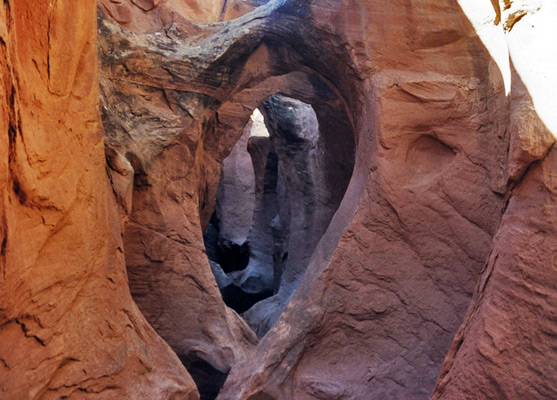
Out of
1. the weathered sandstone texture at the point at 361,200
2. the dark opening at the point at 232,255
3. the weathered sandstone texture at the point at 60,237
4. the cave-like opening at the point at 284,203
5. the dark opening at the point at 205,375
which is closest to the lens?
the weathered sandstone texture at the point at 60,237

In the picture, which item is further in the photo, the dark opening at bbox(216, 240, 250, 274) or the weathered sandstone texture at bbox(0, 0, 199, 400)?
the dark opening at bbox(216, 240, 250, 274)

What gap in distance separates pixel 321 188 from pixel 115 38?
3.05 metres

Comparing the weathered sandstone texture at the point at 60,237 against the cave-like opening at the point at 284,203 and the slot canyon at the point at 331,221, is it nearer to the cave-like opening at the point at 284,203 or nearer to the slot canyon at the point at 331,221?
the slot canyon at the point at 331,221

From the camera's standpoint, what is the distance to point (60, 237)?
93.4 inches

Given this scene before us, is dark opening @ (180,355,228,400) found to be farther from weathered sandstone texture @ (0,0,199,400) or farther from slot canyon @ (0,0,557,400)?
weathered sandstone texture @ (0,0,199,400)

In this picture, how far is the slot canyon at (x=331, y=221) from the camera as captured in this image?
6.63 ft

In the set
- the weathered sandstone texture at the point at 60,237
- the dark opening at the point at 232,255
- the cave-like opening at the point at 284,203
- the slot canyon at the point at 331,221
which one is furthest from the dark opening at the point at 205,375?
the dark opening at the point at 232,255

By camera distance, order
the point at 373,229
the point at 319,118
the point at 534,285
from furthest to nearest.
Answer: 1. the point at 319,118
2. the point at 373,229
3. the point at 534,285

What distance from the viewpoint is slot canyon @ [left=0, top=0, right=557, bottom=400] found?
6.63ft

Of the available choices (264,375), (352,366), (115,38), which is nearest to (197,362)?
(264,375)

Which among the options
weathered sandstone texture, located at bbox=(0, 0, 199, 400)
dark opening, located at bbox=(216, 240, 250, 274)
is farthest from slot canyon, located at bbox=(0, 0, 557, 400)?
dark opening, located at bbox=(216, 240, 250, 274)

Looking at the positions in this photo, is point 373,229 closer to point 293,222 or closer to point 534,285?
point 534,285

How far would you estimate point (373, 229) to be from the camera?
10.8 feet

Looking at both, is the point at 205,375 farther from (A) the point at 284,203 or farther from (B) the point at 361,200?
(A) the point at 284,203
